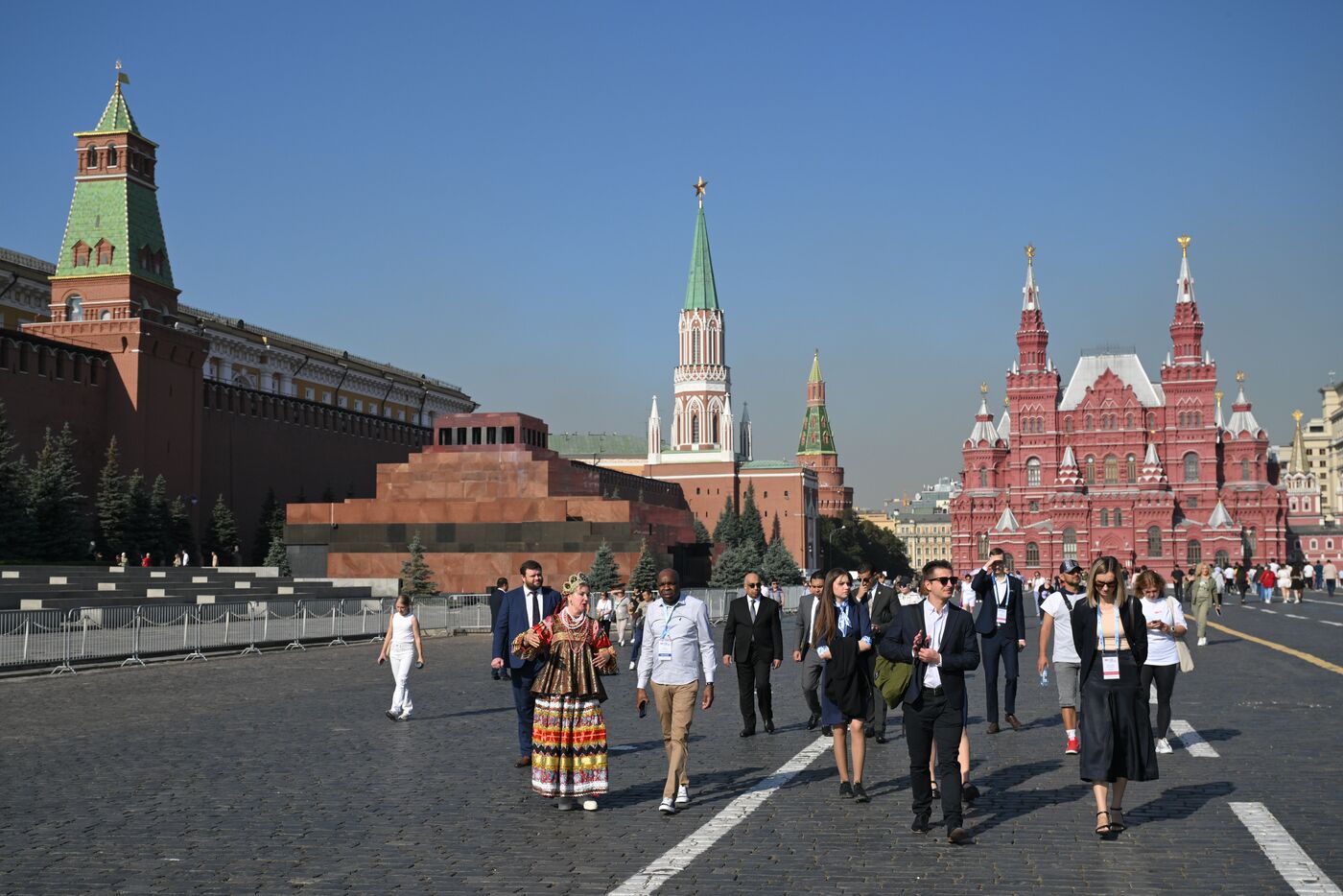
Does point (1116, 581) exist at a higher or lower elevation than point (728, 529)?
lower

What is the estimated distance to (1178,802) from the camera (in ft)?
29.2

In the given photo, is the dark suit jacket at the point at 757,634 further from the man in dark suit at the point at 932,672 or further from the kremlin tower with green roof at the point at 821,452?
the kremlin tower with green roof at the point at 821,452

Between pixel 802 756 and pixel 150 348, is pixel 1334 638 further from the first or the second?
pixel 150 348

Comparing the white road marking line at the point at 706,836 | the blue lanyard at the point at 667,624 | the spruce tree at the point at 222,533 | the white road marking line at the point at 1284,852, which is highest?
the spruce tree at the point at 222,533

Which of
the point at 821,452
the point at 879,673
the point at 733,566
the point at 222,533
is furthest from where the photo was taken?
the point at 821,452

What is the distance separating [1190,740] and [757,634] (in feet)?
12.7

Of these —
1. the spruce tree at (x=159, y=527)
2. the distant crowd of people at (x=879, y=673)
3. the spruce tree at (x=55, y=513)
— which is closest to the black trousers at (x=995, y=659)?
the distant crowd of people at (x=879, y=673)

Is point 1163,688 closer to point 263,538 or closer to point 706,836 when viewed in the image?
point 706,836

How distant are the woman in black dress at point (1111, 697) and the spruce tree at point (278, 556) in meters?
48.3

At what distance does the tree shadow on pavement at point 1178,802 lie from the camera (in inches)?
332

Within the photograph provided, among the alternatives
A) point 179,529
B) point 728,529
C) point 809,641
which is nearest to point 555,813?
point 809,641

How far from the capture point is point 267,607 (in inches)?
1132

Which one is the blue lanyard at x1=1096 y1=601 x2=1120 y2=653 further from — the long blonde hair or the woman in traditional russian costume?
the woman in traditional russian costume

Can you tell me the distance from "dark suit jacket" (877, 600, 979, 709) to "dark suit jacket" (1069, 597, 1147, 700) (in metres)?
0.59
